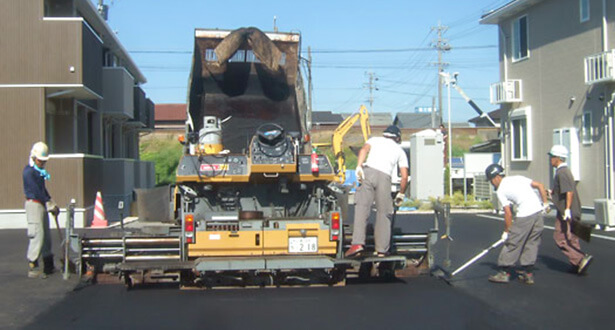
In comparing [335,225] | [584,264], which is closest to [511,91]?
[584,264]

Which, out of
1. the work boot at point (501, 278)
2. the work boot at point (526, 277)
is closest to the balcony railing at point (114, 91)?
the work boot at point (501, 278)

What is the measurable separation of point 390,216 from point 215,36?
4.31 meters

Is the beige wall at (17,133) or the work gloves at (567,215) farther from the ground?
the beige wall at (17,133)

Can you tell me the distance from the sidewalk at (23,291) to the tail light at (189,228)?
178 cm

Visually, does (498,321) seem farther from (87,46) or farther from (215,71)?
(87,46)

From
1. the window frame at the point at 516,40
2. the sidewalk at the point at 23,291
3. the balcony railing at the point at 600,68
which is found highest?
the window frame at the point at 516,40

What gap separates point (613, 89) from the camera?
1886cm

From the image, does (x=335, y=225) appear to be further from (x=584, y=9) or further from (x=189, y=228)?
(x=584, y=9)

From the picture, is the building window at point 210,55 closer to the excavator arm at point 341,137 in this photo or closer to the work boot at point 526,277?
the work boot at point 526,277

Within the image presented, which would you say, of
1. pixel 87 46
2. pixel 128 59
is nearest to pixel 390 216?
pixel 87 46

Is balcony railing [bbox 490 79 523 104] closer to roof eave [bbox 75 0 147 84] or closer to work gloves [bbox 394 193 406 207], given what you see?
roof eave [bbox 75 0 147 84]

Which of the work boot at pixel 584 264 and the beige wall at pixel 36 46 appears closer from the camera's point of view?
the work boot at pixel 584 264

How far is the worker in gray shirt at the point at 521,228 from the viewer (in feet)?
30.0

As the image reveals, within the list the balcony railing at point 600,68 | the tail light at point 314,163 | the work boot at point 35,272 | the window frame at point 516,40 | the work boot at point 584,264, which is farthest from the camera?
the window frame at point 516,40
